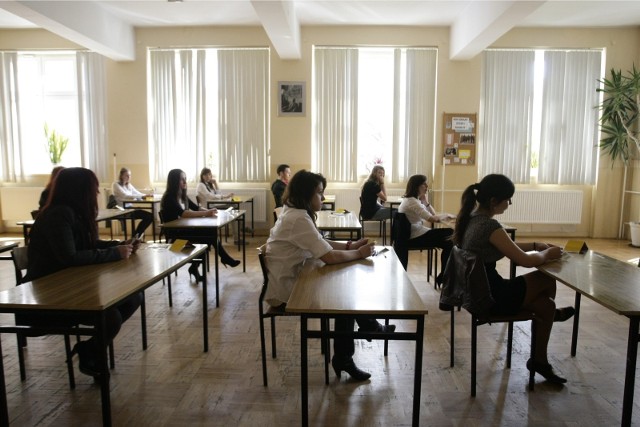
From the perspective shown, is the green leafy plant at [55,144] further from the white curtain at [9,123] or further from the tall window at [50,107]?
the white curtain at [9,123]

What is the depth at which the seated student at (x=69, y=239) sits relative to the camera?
217cm

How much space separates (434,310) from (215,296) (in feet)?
6.49

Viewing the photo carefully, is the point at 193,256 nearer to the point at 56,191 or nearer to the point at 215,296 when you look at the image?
the point at 56,191

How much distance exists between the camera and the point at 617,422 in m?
2.11

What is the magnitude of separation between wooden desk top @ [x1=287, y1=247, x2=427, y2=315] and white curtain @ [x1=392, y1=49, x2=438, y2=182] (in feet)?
17.2

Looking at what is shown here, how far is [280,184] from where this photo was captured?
6.42 metres

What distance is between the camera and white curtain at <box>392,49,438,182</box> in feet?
23.8

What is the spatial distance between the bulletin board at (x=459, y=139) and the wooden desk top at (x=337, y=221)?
348 cm

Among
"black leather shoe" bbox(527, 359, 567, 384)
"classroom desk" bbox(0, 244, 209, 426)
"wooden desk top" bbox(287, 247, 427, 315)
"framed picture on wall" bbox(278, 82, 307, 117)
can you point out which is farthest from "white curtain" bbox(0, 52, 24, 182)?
"black leather shoe" bbox(527, 359, 567, 384)

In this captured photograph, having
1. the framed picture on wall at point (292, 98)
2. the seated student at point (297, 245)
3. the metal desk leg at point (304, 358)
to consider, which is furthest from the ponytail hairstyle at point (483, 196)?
the framed picture on wall at point (292, 98)

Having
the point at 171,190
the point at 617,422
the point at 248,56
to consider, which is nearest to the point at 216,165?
the point at 248,56

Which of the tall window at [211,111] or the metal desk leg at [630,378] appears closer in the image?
the metal desk leg at [630,378]

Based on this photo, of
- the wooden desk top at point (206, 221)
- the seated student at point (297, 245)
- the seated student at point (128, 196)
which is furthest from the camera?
the seated student at point (128, 196)

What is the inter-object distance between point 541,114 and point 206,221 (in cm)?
597
